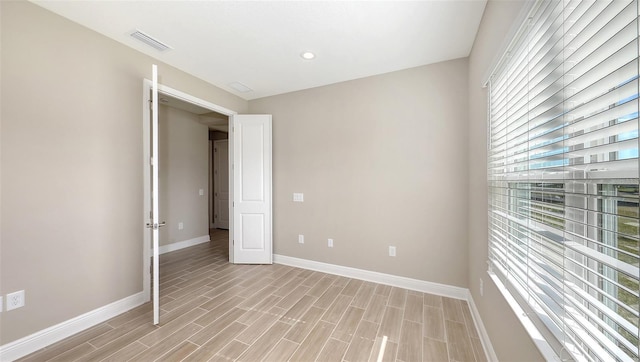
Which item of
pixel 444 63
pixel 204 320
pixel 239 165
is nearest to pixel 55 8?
pixel 239 165

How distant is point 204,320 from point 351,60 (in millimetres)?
3184

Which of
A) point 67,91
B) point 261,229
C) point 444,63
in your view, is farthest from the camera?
point 261,229

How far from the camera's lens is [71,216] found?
6.86ft

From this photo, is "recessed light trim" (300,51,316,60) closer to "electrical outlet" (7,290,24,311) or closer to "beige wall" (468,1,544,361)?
"beige wall" (468,1,544,361)

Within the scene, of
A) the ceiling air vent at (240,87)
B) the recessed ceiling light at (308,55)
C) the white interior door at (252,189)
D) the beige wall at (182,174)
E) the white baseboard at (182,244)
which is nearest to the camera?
the recessed ceiling light at (308,55)

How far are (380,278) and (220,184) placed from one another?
5.09 metres

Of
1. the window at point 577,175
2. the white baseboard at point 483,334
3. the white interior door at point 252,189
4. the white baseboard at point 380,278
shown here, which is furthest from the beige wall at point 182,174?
the window at point 577,175

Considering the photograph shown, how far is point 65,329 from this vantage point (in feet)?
6.64

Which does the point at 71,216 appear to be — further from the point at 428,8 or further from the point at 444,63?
the point at 444,63

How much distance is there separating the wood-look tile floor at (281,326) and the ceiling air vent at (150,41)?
9.07 ft

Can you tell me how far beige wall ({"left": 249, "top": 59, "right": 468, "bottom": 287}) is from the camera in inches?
107

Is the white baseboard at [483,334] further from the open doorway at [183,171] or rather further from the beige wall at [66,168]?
the open doorway at [183,171]

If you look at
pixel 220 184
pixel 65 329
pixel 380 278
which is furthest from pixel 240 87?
pixel 220 184

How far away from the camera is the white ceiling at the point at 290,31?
1927 mm
